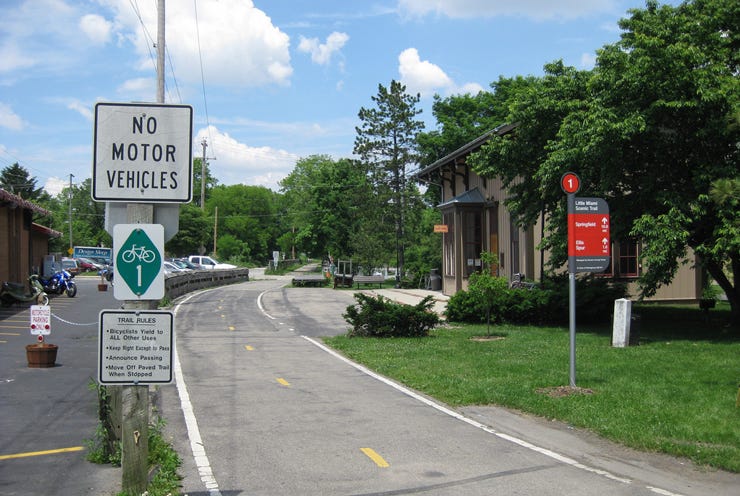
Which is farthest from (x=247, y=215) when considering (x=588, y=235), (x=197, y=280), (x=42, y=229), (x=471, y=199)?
(x=588, y=235)

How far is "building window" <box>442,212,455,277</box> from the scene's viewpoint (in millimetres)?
33719

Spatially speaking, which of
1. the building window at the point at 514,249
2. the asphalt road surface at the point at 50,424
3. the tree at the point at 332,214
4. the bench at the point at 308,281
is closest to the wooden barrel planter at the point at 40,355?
the asphalt road surface at the point at 50,424

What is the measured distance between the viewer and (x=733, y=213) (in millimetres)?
16312

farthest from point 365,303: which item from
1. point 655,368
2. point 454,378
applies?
point 655,368

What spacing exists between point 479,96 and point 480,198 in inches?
1078

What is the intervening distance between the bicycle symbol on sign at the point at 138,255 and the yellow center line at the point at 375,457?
3.34 metres

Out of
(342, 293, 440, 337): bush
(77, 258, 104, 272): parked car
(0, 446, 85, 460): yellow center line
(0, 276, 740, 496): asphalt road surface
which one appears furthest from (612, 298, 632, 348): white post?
(77, 258, 104, 272): parked car

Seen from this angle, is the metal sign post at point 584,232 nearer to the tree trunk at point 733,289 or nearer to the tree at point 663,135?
the tree at point 663,135

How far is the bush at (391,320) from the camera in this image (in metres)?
19.0

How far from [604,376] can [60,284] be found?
30.5m

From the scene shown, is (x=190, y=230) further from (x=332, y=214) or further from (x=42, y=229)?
(x=42, y=229)

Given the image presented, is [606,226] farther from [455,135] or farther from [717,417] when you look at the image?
[455,135]

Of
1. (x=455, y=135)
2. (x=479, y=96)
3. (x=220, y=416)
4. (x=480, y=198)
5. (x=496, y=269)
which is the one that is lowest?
(x=220, y=416)

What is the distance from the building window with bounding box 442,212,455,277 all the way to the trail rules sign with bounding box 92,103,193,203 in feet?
92.0
